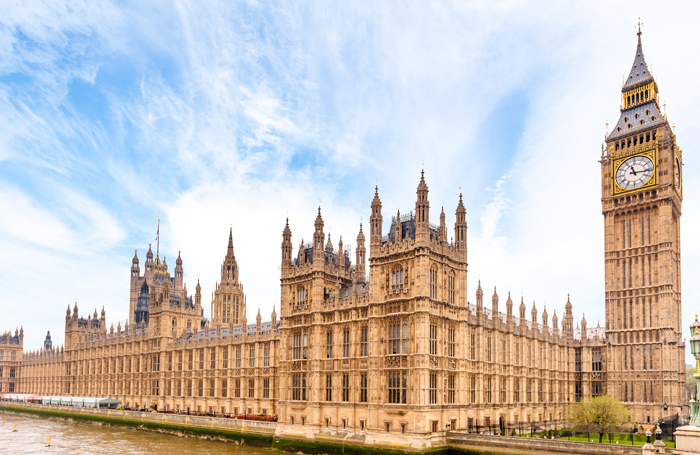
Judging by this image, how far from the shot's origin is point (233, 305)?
14712 cm

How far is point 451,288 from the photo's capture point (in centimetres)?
6688

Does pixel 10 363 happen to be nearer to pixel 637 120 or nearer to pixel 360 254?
pixel 360 254

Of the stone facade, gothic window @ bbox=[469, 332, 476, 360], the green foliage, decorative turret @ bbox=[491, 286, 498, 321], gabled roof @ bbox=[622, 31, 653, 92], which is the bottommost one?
the stone facade

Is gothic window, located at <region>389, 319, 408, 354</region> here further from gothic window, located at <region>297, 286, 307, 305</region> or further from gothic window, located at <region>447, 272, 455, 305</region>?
gothic window, located at <region>297, 286, 307, 305</region>

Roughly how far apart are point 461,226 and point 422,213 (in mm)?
A: 7975

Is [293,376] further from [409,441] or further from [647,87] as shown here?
[647,87]

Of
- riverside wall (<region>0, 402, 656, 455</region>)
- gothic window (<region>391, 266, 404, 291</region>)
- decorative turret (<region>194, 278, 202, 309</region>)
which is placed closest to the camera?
riverside wall (<region>0, 402, 656, 455</region>)

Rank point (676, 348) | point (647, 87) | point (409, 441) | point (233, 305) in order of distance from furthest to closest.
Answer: point (233, 305) < point (647, 87) < point (676, 348) < point (409, 441)

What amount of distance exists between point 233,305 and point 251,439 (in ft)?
241

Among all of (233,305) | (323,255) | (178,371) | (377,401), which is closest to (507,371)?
(377,401)

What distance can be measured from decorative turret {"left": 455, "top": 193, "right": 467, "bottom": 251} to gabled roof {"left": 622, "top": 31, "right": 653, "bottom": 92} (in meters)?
52.5

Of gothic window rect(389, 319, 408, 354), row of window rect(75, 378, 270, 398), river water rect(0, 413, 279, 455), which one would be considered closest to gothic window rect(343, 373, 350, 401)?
gothic window rect(389, 319, 408, 354)

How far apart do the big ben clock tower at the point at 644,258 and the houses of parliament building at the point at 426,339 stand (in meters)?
0.20

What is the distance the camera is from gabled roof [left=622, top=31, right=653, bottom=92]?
102 m
